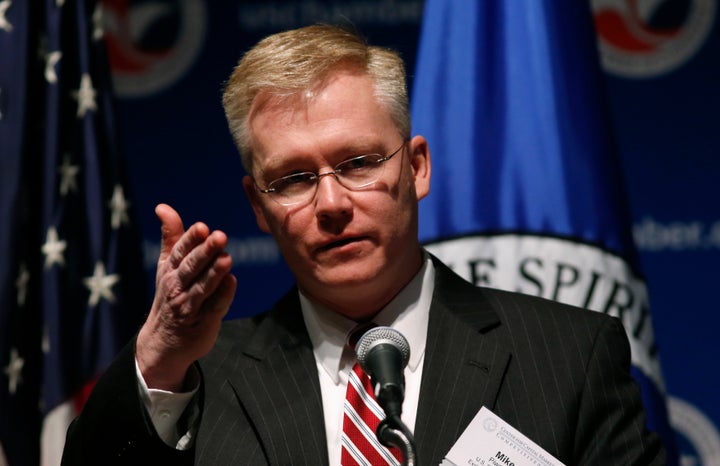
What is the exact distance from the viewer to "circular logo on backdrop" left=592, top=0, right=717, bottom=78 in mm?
3992

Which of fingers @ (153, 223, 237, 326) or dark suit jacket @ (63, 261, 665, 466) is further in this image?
dark suit jacket @ (63, 261, 665, 466)

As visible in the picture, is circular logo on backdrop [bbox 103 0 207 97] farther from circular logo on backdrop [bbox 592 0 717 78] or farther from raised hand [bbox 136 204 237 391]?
raised hand [bbox 136 204 237 391]

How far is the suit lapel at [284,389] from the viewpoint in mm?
2084

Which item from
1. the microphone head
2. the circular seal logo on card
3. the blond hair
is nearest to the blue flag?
the blond hair

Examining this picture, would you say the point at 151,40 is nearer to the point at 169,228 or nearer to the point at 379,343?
the point at 169,228

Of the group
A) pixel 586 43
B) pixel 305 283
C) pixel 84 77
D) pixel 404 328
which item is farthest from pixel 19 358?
pixel 586 43

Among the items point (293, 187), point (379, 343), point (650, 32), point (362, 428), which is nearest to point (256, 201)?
point (293, 187)

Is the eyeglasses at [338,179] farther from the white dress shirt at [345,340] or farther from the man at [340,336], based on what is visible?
the white dress shirt at [345,340]

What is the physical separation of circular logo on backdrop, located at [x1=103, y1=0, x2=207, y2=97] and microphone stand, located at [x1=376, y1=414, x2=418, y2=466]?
2935mm

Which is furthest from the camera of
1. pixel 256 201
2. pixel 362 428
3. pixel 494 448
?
pixel 256 201

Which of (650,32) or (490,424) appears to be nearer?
(490,424)

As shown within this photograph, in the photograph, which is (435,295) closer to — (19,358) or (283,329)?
(283,329)

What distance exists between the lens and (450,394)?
2.07 meters

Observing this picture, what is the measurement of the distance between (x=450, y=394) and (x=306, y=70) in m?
0.80
